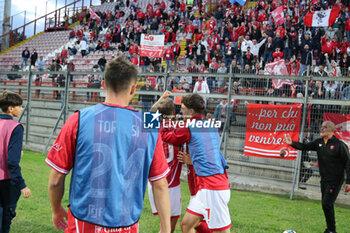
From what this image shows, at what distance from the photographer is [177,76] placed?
11344 millimetres

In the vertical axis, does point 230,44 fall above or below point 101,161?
above

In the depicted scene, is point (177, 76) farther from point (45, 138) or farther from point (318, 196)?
point (45, 138)

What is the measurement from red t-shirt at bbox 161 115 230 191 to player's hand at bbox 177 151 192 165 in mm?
264

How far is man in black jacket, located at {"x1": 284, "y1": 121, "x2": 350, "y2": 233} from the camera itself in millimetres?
6243

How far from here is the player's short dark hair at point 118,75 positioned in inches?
97.2

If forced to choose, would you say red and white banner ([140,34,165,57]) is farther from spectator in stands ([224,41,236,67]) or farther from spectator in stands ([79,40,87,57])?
spectator in stands ([79,40,87,57])

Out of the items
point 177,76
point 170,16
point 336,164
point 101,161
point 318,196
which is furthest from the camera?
point 170,16

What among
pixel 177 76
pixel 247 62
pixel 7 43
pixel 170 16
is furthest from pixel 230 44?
Result: pixel 7 43

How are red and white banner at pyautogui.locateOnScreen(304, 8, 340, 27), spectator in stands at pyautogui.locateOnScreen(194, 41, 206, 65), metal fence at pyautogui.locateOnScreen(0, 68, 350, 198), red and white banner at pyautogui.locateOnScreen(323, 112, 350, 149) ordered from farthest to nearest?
1. spectator in stands at pyautogui.locateOnScreen(194, 41, 206, 65)
2. red and white banner at pyautogui.locateOnScreen(304, 8, 340, 27)
3. metal fence at pyautogui.locateOnScreen(0, 68, 350, 198)
4. red and white banner at pyautogui.locateOnScreen(323, 112, 350, 149)

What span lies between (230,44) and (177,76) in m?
5.63

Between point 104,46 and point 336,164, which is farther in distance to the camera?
point 104,46

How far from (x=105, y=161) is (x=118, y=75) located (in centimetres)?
60

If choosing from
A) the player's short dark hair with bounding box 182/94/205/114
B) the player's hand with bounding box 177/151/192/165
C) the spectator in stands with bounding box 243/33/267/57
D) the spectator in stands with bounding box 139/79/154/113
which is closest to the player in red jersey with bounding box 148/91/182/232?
the player's hand with bounding box 177/151/192/165

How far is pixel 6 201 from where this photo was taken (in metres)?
4.00
